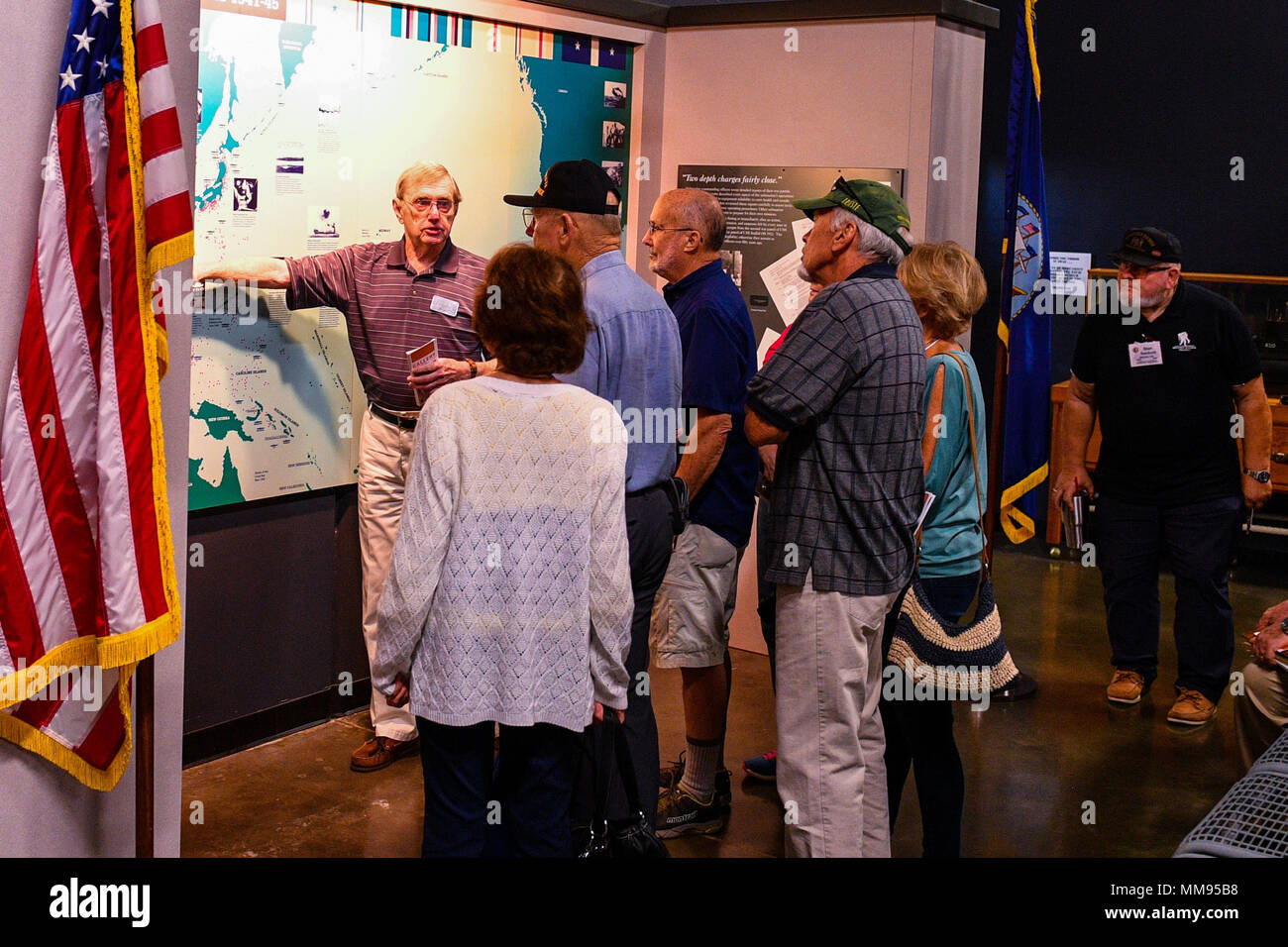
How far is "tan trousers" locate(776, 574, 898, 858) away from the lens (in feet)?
10.2

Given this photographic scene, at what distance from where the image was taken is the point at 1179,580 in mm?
5414

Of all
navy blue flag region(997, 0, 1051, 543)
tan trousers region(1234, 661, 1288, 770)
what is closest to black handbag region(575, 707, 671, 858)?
tan trousers region(1234, 661, 1288, 770)

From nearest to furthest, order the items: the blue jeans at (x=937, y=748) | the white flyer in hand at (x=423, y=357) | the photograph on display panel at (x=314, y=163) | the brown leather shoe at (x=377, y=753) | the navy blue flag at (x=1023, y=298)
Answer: the blue jeans at (x=937, y=748) → the photograph on display panel at (x=314, y=163) → the white flyer in hand at (x=423, y=357) → the brown leather shoe at (x=377, y=753) → the navy blue flag at (x=1023, y=298)

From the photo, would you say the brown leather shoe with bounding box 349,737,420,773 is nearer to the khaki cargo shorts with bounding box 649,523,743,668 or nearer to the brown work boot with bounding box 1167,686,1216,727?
the khaki cargo shorts with bounding box 649,523,743,668

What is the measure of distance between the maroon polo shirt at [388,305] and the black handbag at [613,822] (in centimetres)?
175

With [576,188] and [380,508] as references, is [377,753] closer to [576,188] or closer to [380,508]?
[380,508]

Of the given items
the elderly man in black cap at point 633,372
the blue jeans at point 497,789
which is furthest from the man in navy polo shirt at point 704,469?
the blue jeans at point 497,789

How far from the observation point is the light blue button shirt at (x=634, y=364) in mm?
3369

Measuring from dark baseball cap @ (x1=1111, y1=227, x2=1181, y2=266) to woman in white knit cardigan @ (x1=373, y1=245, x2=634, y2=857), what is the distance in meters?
3.33

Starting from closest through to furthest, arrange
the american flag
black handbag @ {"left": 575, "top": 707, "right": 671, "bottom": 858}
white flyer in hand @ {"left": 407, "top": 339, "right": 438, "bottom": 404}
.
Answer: the american flag → black handbag @ {"left": 575, "top": 707, "right": 671, "bottom": 858} → white flyer in hand @ {"left": 407, "top": 339, "right": 438, "bottom": 404}

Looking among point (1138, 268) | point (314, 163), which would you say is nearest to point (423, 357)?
point (314, 163)

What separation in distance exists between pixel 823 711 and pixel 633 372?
981 mm

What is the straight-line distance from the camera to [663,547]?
11.2 ft

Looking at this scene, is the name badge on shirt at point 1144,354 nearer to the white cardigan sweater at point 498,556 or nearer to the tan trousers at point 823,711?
the tan trousers at point 823,711
